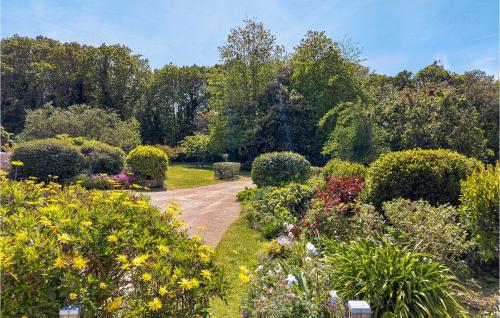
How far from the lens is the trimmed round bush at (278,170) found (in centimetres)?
1095

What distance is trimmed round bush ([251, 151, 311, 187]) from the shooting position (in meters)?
11.0

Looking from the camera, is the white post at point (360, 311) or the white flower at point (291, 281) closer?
the white post at point (360, 311)

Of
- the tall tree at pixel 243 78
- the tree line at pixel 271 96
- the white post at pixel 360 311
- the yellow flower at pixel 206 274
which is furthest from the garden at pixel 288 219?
the tall tree at pixel 243 78

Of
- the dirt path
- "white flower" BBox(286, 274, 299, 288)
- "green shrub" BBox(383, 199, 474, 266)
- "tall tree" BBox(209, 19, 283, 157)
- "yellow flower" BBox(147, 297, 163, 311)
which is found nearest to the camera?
"yellow flower" BBox(147, 297, 163, 311)

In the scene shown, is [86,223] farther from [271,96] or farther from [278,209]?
[271,96]

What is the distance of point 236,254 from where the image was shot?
592 centimetres

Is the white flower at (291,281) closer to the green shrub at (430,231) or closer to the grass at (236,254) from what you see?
the grass at (236,254)

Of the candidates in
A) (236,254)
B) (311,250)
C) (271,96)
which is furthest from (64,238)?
(271,96)

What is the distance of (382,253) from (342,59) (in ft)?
72.0

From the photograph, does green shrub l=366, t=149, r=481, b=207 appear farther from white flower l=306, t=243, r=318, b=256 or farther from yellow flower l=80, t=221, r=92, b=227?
yellow flower l=80, t=221, r=92, b=227

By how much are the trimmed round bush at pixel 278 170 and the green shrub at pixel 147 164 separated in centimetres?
470

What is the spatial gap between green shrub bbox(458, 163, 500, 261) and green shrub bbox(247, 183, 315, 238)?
9.88 ft

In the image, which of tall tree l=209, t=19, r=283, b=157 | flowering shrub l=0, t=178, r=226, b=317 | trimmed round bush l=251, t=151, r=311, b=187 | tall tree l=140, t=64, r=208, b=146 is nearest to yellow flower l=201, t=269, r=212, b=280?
flowering shrub l=0, t=178, r=226, b=317

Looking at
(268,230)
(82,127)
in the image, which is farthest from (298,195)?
(82,127)
